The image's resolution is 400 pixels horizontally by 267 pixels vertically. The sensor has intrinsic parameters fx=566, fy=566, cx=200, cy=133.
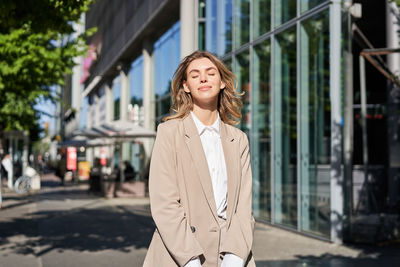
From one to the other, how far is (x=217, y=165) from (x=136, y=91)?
94.0 ft

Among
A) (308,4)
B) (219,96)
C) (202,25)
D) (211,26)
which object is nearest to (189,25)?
(202,25)

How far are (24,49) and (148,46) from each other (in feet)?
39.7

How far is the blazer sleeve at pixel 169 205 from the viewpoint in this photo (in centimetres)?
239

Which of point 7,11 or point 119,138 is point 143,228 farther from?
point 119,138

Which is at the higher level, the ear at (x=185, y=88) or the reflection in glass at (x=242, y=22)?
the reflection in glass at (x=242, y=22)

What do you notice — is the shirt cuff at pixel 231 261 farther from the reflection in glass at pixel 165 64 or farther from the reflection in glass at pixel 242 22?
the reflection in glass at pixel 165 64

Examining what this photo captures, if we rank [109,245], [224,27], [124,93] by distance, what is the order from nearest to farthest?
[109,245], [224,27], [124,93]

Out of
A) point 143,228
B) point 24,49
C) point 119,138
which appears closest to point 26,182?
point 119,138

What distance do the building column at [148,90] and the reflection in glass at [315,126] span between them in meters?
17.0

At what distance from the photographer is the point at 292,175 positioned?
1092cm

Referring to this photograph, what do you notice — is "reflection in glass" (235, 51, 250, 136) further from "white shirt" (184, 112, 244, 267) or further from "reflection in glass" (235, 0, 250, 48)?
"white shirt" (184, 112, 244, 267)

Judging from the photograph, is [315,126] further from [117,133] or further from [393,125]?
[117,133]

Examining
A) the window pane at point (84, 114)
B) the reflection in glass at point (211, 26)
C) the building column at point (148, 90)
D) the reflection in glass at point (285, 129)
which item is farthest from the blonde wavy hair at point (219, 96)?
the window pane at point (84, 114)

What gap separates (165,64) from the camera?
81.7ft
